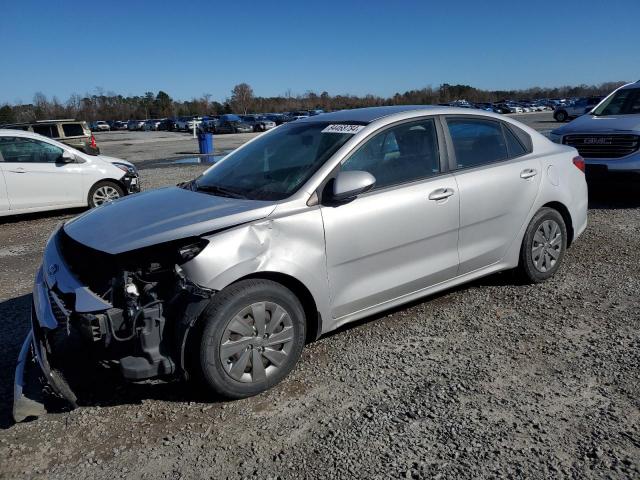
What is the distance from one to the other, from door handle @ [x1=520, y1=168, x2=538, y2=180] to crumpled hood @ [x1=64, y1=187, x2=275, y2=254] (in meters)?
2.35

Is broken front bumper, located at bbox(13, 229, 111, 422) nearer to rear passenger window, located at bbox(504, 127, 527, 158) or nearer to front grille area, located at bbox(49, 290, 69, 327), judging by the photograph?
front grille area, located at bbox(49, 290, 69, 327)

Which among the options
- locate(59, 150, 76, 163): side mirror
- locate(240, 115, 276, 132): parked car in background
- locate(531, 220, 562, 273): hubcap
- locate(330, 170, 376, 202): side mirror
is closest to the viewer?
locate(330, 170, 376, 202): side mirror

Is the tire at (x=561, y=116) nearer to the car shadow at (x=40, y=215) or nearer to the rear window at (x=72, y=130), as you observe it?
the rear window at (x=72, y=130)

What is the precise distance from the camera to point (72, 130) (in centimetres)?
1919

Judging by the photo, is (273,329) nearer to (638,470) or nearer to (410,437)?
(410,437)

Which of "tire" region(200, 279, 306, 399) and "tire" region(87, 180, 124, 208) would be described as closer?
"tire" region(200, 279, 306, 399)

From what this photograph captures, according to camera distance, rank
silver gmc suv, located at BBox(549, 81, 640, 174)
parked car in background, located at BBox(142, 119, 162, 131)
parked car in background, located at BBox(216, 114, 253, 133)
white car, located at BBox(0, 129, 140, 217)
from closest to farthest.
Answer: silver gmc suv, located at BBox(549, 81, 640, 174) → white car, located at BBox(0, 129, 140, 217) → parked car in background, located at BBox(216, 114, 253, 133) → parked car in background, located at BBox(142, 119, 162, 131)

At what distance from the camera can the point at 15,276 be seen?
590 cm

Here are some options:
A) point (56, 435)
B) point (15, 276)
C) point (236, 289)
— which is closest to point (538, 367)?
point (236, 289)

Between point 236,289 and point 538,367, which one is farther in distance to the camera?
point 538,367

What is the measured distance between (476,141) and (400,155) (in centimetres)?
86

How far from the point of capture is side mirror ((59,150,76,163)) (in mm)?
9117

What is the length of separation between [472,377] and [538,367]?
1.54 feet

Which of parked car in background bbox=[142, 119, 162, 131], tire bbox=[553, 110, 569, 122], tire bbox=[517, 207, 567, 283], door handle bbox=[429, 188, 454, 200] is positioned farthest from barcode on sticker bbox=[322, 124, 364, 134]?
parked car in background bbox=[142, 119, 162, 131]
